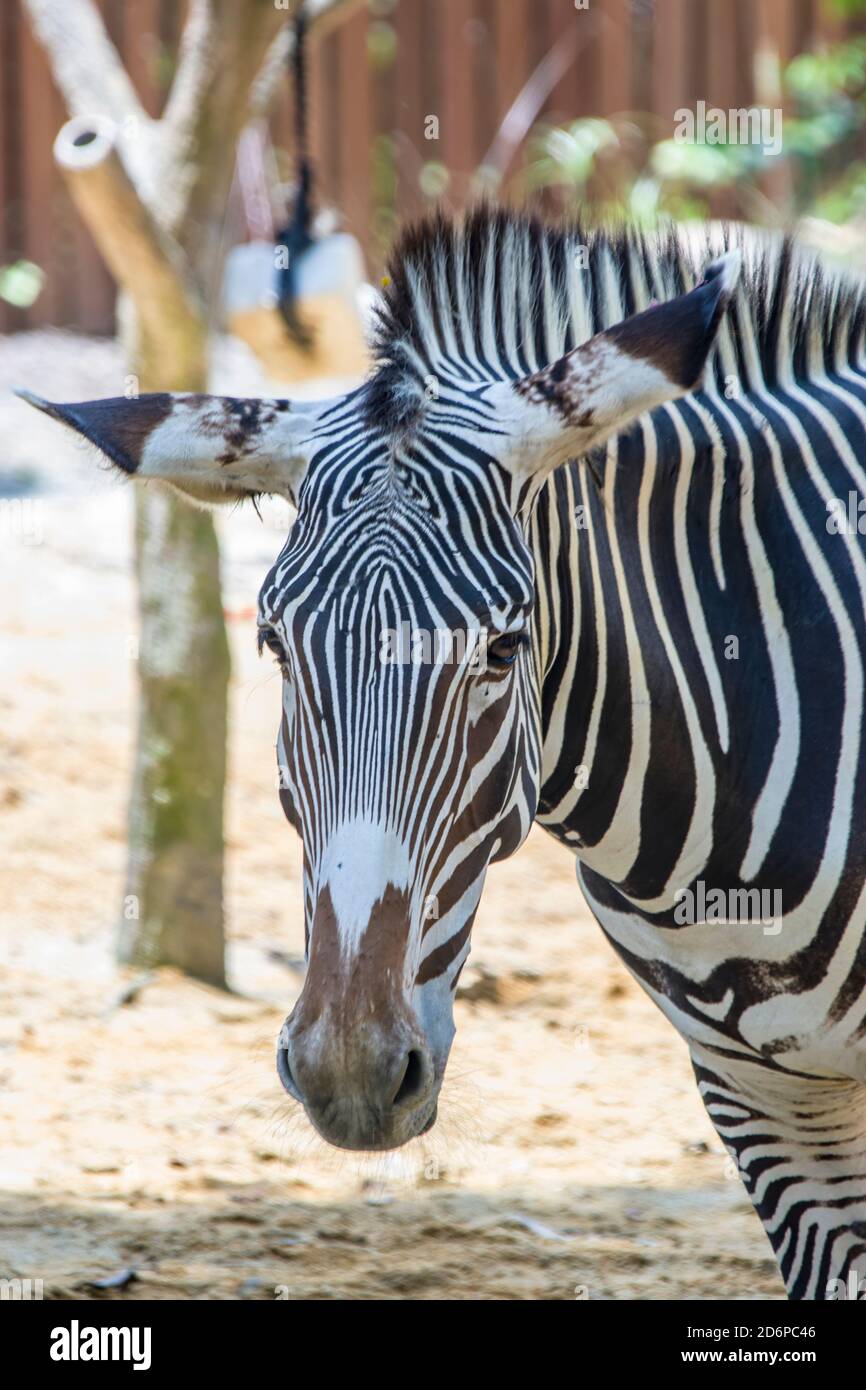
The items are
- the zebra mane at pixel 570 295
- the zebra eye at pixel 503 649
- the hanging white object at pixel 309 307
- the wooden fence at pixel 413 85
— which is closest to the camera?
the zebra eye at pixel 503 649

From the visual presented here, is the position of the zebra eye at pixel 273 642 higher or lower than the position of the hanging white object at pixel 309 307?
lower

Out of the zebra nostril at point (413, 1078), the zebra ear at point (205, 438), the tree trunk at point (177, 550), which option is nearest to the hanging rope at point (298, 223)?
the tree trunk at point (177, 550)

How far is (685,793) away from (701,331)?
845mm

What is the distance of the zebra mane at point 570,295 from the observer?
2961 mm

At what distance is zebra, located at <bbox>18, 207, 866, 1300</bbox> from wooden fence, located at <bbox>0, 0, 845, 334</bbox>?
33.0 ft

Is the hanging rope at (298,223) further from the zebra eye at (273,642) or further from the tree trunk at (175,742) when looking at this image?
the zebra eye at (273,642)

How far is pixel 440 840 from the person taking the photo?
2.44 meters

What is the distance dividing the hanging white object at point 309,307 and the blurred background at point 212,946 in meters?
0.02

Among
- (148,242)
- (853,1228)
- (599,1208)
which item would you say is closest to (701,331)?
(853,1228)

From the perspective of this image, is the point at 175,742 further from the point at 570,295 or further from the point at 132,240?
the point at 570,295

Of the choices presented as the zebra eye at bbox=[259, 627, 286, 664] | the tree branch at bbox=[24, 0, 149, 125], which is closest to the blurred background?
the tree branch at bbox=[24, 0, 149, 125]

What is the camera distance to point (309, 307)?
6.25 meters

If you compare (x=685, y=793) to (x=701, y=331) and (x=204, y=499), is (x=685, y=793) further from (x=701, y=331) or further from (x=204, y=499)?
(x=204, y=499)

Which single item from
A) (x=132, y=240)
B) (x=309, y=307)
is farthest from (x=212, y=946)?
(x=132, y=240)
